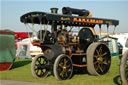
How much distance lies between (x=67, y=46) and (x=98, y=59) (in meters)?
1.60

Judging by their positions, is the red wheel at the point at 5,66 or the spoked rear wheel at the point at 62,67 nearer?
the spoked rear wheel at the point at 62,67

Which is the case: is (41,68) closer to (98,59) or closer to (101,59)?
(98,59)

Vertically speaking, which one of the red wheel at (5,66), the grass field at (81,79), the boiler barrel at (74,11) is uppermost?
the boiler barrel at (74,11)

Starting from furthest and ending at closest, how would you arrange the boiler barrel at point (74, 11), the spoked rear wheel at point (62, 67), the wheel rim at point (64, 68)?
the boiler barrel at point (74, 11)
the wheel rim at point (64, 68)
the spoked rear wheel at point (62, 67)

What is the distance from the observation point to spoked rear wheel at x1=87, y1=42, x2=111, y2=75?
9.83 meters

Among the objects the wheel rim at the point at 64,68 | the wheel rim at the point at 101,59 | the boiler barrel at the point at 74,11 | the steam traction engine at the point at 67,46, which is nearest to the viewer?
the wheel rim at the point at 64,68

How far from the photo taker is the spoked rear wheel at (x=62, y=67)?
28.9ft

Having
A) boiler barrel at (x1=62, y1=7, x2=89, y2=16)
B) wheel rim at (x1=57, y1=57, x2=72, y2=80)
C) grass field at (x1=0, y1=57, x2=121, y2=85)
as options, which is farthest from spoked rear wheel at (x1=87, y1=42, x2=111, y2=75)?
boiler barrel at (x1=62, y1=7, x2=89, y2=16)

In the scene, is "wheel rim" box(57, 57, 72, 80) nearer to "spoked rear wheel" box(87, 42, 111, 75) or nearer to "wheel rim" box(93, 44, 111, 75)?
"spoked rear wheel" box(87, 42, 111, 75)

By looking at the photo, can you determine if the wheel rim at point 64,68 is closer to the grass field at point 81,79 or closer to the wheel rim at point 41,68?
the grass field at point 81,79

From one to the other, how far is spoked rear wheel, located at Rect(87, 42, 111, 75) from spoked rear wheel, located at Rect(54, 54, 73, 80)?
40.3 inches

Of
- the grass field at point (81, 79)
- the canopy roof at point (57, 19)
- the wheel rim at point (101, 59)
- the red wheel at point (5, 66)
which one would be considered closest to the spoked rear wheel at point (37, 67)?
the grass field at point (81, 79)

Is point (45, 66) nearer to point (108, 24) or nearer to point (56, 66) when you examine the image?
point (56, 66)

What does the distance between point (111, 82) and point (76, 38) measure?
303 cm
